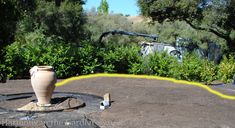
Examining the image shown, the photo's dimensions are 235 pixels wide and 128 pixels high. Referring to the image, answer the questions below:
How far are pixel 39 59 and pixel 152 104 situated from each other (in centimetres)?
696

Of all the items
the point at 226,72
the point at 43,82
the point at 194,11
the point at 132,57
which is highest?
the point at 194,11

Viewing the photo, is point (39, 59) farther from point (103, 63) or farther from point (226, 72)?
point (226, 72)

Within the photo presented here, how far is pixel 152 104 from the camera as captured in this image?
10.4m

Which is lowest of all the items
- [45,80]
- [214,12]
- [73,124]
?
[73,124]

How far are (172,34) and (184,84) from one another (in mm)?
20248

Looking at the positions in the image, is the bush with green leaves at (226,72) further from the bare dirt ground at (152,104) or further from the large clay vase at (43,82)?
the large clay vase at (43,82)

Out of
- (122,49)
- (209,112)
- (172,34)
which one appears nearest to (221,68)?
(122,49)

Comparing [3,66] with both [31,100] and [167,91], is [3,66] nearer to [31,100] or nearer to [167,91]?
[31,100]

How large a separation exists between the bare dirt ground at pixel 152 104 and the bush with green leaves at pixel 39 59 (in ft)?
2.82

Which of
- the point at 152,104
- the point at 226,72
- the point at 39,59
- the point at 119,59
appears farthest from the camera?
the point at 226,72

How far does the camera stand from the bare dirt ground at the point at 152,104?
8352 millimetres

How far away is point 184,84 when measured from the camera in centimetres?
1509

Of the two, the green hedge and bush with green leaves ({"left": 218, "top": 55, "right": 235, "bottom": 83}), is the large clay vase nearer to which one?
the green hedge

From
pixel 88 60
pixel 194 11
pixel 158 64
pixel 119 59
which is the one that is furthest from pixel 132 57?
pixel 194 11
